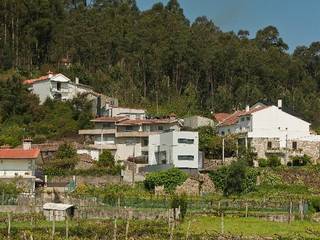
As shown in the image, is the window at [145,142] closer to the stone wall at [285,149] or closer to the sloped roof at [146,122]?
the sloped roof at [146,122]

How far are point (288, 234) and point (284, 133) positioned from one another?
30.4m

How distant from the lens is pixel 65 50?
257ft

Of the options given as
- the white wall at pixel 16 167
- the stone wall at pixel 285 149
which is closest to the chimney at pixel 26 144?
the white wall at pixel 16 167

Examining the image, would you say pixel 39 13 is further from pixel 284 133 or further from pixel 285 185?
pixel 285 185

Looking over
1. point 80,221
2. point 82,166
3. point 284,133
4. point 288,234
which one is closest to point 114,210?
point 80,221

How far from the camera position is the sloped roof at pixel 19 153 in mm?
50656

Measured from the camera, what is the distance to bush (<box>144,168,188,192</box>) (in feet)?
166

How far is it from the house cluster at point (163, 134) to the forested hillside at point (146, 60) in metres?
5.20

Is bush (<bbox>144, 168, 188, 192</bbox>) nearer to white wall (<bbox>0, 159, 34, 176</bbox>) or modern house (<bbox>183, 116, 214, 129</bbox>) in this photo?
white wall (<bbox>0, 159, 34, 176</bbox>)

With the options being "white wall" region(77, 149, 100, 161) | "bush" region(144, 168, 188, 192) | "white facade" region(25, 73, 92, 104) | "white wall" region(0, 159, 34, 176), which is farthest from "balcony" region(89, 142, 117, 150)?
"bush" region(144, 168, 188, 192)

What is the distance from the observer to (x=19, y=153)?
51250 millimetres

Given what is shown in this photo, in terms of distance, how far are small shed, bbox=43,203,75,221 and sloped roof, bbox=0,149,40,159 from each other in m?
11.7

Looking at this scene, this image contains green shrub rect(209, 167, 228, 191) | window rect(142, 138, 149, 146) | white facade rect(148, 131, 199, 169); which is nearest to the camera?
green shrub rect(209, 167, 228, 191)

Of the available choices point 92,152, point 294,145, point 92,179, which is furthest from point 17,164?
point 294,145
